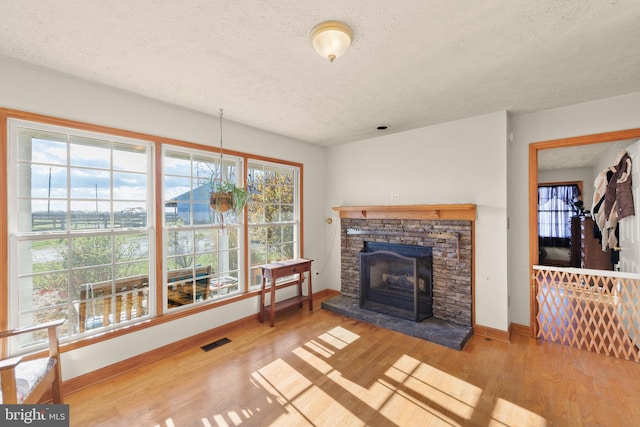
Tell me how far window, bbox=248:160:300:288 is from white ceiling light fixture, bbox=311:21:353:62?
2229 millimetres

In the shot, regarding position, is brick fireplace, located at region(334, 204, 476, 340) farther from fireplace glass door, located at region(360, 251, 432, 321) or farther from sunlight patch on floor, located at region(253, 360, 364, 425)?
sunlight patch on floor, located at region(253, 360, 364, 425)

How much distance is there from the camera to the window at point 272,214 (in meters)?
3.76

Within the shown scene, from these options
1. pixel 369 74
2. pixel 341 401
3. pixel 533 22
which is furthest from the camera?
pixel 369 74

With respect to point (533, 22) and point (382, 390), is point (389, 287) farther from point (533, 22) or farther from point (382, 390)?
point (533, 22)

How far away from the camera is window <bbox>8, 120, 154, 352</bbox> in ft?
6.97

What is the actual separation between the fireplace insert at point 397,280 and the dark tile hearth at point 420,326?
0.11 m

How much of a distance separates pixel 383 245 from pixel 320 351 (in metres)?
1.79

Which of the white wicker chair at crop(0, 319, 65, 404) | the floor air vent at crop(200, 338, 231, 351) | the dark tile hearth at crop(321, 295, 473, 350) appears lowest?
the floor air vent at crop(200, 338, 231, 351)

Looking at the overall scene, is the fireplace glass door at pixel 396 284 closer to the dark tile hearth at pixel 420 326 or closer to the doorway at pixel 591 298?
the dark tile hearth at pixel 420 326

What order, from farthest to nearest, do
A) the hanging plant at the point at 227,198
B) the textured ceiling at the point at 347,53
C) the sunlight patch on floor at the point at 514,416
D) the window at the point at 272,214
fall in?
the window at the point at 272,214 → the hanging plant at the point at 227,198 → the sunlight patch on floor at the point at 514,416 → the textured ceiling at the point at 347,53

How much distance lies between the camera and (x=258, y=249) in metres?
3.84

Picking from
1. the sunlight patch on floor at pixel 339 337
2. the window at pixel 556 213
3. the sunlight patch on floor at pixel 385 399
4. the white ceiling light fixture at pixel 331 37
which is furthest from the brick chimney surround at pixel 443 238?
the window at pixel 556 213

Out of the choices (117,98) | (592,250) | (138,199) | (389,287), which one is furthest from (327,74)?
(592,250)

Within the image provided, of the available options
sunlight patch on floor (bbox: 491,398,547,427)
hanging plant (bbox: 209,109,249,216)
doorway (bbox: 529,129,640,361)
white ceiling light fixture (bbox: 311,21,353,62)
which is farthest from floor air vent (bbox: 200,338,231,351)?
doorway (bbox: 529,129,640,361)
